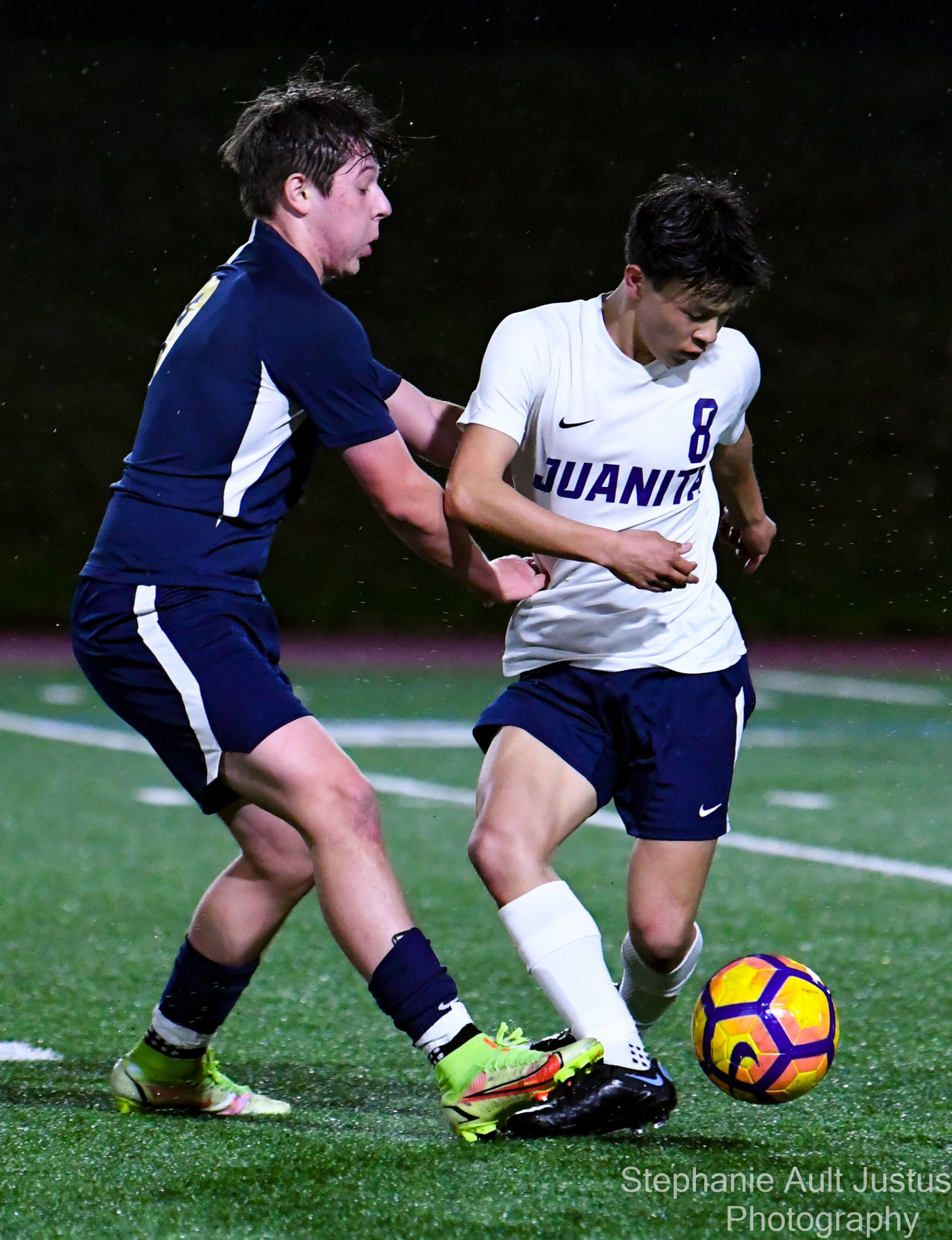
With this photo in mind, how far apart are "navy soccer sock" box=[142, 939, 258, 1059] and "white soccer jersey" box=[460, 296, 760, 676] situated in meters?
0.86

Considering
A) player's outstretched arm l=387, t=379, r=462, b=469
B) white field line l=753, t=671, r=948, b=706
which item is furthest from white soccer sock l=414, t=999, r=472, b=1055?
white field line l=753, t=671, r=948, b=706

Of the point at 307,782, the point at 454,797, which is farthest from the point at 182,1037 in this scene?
the point at 454,797

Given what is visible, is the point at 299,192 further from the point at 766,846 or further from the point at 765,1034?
the point at 766,846

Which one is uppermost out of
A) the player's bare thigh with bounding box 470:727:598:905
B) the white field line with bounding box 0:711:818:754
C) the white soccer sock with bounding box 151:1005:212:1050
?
the player's bare thigh with bounding box 470:727:598:905

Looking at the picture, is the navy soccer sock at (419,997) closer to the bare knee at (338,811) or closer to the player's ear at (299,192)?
the bare knee at (338,811)

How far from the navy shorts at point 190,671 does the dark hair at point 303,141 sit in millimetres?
759

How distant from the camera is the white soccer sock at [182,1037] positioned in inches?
132

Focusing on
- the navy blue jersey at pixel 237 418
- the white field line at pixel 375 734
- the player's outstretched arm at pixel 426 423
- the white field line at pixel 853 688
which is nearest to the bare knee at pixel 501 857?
the navy blue jersey at pixel 237 418

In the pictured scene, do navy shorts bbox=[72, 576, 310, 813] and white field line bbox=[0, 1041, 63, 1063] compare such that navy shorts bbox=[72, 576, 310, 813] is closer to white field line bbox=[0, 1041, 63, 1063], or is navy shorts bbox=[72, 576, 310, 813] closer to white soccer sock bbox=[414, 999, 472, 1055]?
white soccer sock bbox=[414, 999, 472, 1055]

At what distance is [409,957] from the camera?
9.73ft

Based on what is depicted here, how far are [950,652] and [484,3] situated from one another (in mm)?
8119

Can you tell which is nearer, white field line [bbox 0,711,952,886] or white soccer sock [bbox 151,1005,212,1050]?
white soccer sock [bbox 151,1005,212,1050]

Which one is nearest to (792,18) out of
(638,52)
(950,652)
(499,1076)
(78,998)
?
(638,52)

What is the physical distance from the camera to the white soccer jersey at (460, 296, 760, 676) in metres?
3.37
